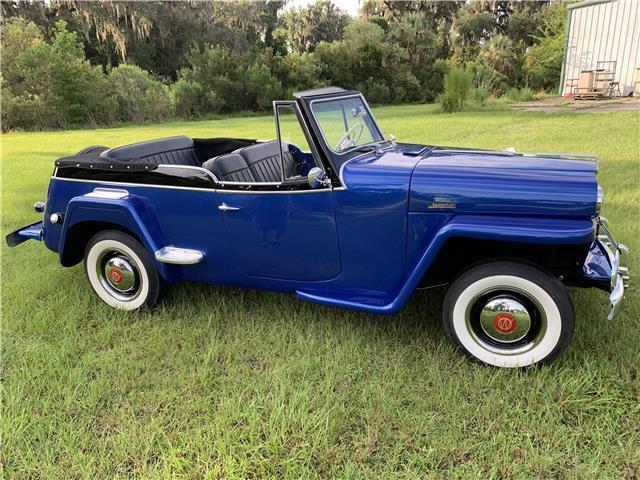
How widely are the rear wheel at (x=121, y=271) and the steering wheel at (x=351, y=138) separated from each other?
1.53m

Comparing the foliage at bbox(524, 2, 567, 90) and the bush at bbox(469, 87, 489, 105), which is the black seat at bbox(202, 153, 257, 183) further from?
the foliage at bbox(524, 2, 567, 90)

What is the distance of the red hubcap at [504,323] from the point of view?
2.59 meters

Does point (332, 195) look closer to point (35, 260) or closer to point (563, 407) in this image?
point (563, 407)

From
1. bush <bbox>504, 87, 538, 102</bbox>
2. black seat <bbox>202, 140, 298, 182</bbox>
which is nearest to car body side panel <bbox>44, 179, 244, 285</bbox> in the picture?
black seat <bbox>202, 140, 298, 182</bbox>

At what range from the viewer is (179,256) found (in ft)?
10.5

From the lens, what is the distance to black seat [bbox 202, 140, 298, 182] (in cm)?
323

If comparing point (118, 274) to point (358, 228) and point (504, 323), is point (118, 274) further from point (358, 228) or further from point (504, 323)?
point (504, 323)

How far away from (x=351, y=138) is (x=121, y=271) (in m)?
1.88

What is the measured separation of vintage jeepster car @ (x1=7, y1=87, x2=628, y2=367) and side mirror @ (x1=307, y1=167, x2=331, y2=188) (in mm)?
14

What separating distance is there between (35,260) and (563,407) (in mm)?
4451

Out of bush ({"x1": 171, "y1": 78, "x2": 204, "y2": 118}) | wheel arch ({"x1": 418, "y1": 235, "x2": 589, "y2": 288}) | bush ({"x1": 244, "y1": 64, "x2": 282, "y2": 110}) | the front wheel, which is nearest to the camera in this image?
the front wheel

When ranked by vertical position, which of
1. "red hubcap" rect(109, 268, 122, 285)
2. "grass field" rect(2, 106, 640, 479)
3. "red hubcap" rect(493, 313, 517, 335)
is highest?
"red hubcap" rect(109, 268, 122, 285)

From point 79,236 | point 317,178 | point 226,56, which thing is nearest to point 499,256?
point 317,178

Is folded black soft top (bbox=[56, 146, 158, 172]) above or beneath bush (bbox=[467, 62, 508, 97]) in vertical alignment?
above
